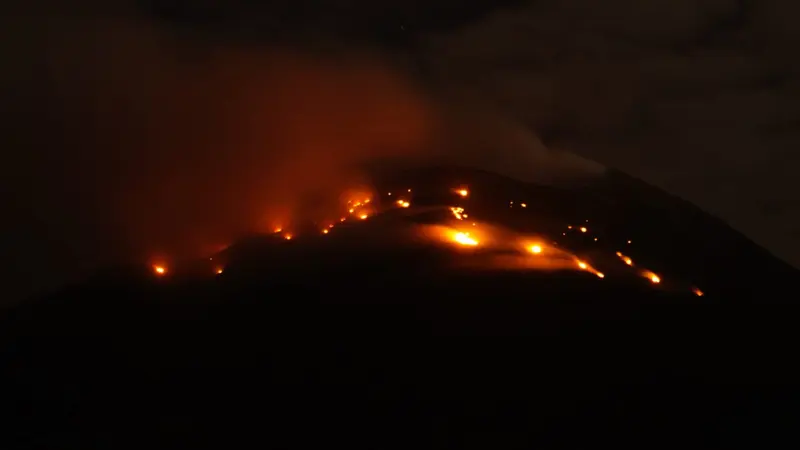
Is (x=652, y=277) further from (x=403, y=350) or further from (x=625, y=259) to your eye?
(x=403, y=350)

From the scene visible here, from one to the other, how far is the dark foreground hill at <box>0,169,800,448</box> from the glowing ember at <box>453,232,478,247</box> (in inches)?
4.1

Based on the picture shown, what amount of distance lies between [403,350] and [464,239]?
145cm

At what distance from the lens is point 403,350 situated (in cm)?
529

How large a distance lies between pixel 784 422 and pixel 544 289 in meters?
1.91

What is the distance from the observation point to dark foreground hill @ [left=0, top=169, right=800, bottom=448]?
4.61 m

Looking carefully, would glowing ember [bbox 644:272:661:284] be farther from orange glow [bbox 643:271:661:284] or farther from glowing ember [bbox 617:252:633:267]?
glowing ember [bbox 617:252:633:267]

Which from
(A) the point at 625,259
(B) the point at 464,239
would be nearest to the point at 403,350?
(B) the point at 464,239

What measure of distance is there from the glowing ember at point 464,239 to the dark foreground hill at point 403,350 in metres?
0.10

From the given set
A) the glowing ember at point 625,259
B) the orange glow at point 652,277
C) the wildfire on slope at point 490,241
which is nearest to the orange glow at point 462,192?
the wildfire on slope at point 490,241

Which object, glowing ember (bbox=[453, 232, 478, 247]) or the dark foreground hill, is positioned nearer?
the dark foreground hill

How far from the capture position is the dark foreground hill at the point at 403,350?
4605 millimetres

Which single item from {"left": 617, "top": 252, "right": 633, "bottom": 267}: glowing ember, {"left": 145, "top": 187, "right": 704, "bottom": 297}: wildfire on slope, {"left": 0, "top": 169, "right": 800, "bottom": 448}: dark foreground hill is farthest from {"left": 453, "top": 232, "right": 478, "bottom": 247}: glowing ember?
{"left": 617, "top": 252, "right": 633, "bottom": 267}: glowing ember

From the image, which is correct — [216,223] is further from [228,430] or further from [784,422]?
[784,422]

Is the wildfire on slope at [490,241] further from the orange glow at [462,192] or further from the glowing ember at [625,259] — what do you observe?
the orange glow at [462,192]
